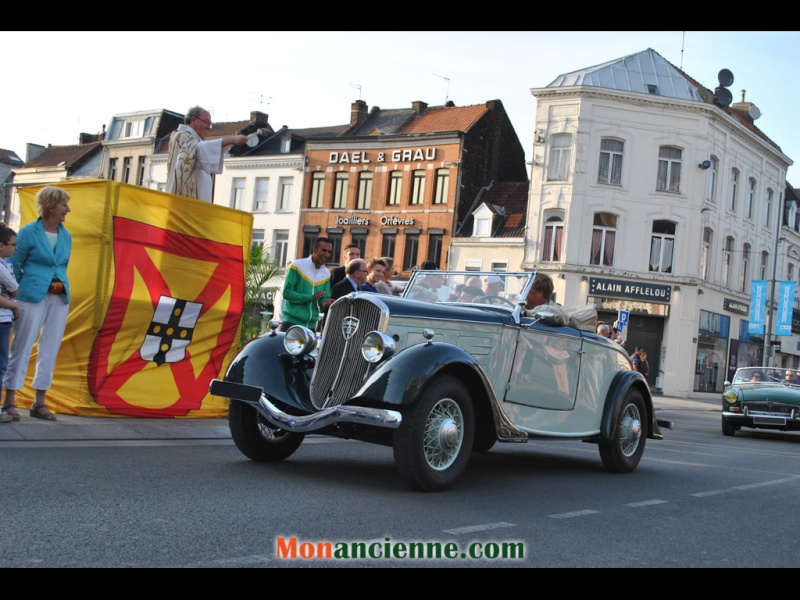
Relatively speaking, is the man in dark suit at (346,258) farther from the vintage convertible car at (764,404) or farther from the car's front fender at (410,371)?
the vintage convertible car at (764,404)

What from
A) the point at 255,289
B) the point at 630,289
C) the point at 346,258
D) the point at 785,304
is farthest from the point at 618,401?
the point at 785,304

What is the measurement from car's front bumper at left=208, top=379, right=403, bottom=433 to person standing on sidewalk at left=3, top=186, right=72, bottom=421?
2331mm

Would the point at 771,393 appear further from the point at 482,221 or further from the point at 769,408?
the point at 482,221

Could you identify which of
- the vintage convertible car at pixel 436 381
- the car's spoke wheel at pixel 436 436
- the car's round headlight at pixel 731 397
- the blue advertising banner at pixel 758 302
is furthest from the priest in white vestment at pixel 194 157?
the blue advertising banner at pixel 758 302

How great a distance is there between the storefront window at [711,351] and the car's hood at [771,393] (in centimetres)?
2341

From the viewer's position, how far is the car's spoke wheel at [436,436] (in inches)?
247

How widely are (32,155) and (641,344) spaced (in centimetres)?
4508

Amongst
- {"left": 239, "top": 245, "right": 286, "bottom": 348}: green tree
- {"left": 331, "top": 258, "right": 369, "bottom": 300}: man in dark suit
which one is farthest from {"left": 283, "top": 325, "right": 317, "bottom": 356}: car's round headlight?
{"left": 239, "top": 245, "right": 286, "bottom": 348}: green tree

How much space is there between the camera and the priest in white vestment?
983cm
